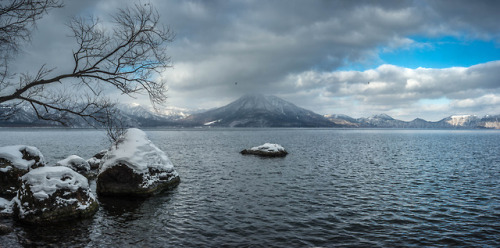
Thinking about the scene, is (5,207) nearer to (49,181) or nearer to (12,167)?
(49,181)

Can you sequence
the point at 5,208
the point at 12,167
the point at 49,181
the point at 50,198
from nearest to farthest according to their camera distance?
the point at 50,198 < the point at 49,181 < the point at 5,208 < the point at 12,167

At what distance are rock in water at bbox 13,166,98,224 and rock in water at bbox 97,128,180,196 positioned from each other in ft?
14.6

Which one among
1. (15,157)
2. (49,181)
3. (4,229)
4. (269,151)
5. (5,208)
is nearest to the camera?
(4,229)

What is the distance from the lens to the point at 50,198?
1341cm

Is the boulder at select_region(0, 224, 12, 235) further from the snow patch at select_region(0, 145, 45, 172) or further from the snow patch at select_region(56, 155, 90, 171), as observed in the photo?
the snow patch at select_region(56, 155, 90, 171)

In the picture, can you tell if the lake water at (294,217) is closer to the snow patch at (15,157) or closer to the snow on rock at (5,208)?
the snow on rock at (5,208)

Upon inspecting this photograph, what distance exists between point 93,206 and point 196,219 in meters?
6.23

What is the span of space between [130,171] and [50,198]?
5.98m

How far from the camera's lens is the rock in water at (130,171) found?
19078 mm

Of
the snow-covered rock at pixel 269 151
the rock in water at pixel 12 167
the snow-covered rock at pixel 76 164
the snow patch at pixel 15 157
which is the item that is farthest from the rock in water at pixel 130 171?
the snow-covered rock at pixel 269 151

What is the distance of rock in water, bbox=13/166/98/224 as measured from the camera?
13.1 metres

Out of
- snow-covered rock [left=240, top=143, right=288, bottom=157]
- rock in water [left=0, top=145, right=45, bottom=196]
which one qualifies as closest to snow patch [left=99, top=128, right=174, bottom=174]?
rock in water [left=0, top=145, right=45, bottom=196]

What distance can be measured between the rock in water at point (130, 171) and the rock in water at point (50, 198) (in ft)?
14.6

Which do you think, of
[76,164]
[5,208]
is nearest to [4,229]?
[5,208]
